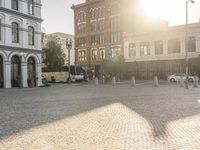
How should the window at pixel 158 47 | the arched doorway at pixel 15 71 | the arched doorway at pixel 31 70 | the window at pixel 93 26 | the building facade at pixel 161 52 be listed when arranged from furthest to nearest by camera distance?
the window at pixel 93 26, the window at pixel 158 47, the building facade at pixel 161 52, the arched doorway at pixel 31 70, the arched doorway at pixel 15 71

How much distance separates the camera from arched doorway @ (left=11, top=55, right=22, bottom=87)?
32719 mm

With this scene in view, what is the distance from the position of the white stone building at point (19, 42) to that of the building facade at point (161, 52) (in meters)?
22.6

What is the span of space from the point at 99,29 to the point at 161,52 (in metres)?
19.7

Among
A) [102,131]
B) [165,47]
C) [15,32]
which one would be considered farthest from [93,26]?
[102,131]

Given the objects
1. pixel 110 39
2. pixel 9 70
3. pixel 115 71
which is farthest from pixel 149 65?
pixel 9 70

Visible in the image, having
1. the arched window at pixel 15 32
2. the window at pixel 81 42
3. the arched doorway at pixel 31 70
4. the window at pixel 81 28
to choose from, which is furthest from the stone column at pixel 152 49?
the arched window at pixel 15 32

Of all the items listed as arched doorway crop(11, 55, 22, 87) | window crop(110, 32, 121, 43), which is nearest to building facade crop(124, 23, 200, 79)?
window crop(110, 32, 121, 43)

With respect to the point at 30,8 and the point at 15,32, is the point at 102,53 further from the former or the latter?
the point at 15,32

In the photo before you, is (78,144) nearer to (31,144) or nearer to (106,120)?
(31,144)

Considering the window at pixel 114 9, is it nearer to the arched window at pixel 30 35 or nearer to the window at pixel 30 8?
the window at pixel 30 8

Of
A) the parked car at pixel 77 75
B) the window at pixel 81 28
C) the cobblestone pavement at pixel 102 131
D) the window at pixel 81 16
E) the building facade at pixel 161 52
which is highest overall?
the window at pixel 81 16

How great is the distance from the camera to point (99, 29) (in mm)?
66938

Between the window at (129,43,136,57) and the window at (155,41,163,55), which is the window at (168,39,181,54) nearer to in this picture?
the window at (155,41,163,55)

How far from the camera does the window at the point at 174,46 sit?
49250mm
